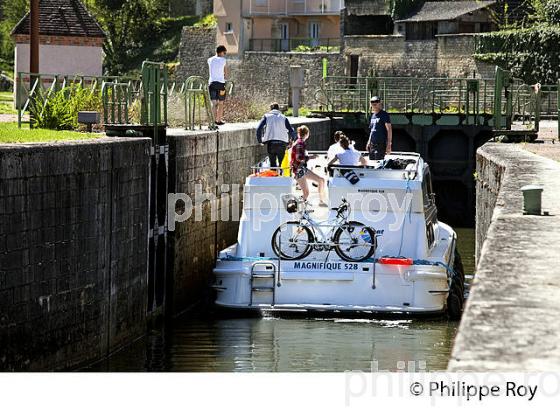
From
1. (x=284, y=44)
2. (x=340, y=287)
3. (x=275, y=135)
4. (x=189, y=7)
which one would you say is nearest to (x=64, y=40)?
(x=275, y=135)

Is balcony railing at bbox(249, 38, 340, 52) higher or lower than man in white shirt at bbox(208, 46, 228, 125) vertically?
higher

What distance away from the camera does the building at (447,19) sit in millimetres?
75875

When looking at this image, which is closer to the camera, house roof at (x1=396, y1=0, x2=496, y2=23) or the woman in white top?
the woman in white top

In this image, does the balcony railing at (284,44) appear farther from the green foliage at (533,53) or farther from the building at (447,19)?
the green foliage at (533,53)

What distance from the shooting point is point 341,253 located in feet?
72.8

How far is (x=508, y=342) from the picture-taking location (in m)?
8.27

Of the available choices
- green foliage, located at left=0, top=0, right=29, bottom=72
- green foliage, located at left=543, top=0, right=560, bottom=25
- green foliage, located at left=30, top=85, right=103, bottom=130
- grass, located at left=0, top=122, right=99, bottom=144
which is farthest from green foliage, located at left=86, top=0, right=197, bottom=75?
grass, located at left=0, top=122, right=99, bottom=144

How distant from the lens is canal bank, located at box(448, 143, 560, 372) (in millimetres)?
8000

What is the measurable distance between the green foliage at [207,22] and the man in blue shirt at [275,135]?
59.9 metres

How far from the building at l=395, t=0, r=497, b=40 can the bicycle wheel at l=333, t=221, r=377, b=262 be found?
54268 mm

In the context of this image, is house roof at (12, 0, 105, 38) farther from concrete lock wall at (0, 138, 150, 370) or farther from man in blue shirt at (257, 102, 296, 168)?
concrete lock wall at (0, 138, 150, 370)

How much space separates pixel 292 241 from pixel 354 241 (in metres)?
0.95

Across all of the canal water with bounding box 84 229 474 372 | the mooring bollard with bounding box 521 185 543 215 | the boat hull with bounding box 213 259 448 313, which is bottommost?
the canal water with bounding box 84 229 474 372
